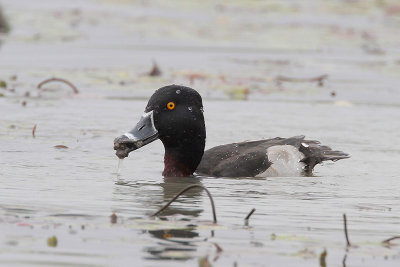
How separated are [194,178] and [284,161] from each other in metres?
1.01

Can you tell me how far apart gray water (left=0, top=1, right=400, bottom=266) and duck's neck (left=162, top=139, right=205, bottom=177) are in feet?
0.50

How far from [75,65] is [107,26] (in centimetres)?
831

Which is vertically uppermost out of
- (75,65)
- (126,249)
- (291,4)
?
(291,4)

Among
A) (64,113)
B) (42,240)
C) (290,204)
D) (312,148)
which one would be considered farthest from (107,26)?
(42,240)

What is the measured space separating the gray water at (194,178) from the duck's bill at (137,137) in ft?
0.98

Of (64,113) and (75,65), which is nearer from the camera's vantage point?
(64,113)

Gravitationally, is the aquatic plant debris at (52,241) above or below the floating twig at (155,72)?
below

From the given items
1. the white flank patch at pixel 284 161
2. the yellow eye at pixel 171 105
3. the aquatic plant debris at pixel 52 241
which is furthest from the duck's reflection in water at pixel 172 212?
the white flank patch at pixel 284 161

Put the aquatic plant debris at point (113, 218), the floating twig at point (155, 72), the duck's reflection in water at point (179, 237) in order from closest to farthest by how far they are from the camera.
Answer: the duck's reflection in water at point (179, 237)
the aquatic plant debris at point (113, 218)
the floating twig at point (155, 72)

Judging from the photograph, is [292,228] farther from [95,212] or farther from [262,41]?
[262,41]

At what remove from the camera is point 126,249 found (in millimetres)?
6949

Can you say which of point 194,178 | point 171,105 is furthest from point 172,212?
point 171,105

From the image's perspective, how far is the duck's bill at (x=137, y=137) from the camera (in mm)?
10531

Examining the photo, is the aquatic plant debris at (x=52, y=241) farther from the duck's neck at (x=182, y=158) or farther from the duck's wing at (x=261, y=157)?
the duck's wing at (x=261, y=157)
